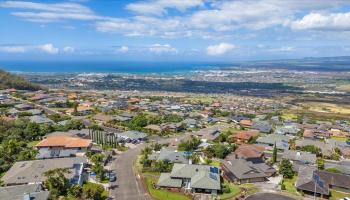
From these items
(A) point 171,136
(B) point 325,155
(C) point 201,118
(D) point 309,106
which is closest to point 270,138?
(B) point 325,155

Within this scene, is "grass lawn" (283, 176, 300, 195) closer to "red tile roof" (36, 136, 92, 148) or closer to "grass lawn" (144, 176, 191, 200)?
"grass lawn" (144, 176, 191, 200)

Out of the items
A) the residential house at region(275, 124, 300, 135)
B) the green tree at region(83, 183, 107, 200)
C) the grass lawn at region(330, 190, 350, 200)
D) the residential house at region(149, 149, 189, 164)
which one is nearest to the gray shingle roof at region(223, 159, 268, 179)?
the residential house at region(149, 149, 189, 164)

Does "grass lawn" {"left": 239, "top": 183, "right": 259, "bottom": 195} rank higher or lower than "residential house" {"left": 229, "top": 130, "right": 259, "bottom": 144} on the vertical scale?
lower

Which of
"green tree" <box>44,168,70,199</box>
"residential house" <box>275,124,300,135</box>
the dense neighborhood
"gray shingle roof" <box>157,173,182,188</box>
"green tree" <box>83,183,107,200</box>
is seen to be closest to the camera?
"green tree" <box>83,183,107,200</box>

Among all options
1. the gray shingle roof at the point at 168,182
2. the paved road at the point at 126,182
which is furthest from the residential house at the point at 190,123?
the gray shingle roof at the point at 168,182

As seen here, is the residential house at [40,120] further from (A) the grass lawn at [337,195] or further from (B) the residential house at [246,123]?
(A) the grass lawn at [337,195]
